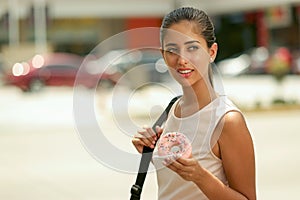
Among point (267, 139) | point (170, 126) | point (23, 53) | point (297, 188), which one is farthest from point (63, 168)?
point (23, 53)

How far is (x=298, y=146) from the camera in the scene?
12016 millimetres

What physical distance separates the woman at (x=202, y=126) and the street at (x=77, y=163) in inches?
54.6

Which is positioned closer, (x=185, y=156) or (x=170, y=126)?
(x=185, y=156)

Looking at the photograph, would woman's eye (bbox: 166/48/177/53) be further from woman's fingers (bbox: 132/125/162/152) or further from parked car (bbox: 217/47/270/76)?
parked car (bbox: 217/47/270/76)

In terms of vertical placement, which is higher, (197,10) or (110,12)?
(110,12)

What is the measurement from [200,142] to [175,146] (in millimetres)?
233

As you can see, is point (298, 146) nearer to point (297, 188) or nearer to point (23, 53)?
point (297, 188)

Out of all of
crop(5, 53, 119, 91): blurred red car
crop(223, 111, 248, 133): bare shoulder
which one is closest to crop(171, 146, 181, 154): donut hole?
crop(223, 111, 248, 133): bare shoulder

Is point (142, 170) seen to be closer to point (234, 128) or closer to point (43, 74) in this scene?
point (234, 128)

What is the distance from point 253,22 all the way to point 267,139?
1653 inches

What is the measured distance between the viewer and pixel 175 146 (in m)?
2.13

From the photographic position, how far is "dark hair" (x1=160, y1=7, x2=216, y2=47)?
238 centimetres

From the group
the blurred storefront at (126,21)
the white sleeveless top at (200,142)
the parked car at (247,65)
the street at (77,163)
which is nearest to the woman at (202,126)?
the white sleeveless top at (200,142)

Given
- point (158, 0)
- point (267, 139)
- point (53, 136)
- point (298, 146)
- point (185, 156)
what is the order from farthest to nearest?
point (158, 0), point (53, 136), point (267, 139), point (298, 146), point (185, 156)
